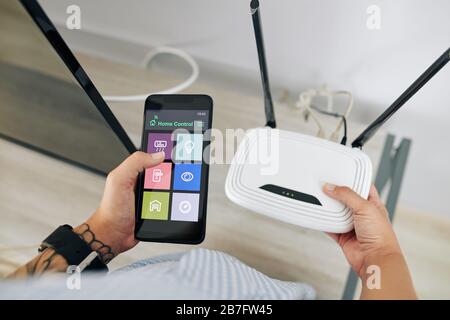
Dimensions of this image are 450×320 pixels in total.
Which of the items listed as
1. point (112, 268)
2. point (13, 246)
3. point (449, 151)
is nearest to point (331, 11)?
point (449, 151)

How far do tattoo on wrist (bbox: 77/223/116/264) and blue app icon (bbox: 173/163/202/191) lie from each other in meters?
0.14

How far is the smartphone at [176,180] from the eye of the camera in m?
0.45

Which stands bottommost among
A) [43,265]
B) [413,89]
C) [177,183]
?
[43,265]

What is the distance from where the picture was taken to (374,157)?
697 mm

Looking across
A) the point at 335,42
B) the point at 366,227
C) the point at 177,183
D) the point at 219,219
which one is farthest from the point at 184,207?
the point at 335,42

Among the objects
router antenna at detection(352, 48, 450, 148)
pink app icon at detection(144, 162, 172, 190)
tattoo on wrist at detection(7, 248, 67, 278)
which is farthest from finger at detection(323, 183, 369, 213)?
tattoo on wrist at detection(7, 248, 67, 278)

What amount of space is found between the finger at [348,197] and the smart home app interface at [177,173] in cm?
18

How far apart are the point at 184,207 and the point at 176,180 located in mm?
35

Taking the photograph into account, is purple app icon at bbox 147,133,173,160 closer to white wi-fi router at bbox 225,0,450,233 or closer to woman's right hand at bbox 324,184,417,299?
white wi-fi router at bbox 225,0,450,233

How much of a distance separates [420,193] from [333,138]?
30 cm

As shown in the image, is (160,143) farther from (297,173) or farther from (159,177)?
(297,173)

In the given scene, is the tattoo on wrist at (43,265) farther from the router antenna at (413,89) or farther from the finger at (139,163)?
the router antenna at (413,89)

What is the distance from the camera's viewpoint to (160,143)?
0.47m

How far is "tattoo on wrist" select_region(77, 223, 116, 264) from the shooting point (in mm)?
497
